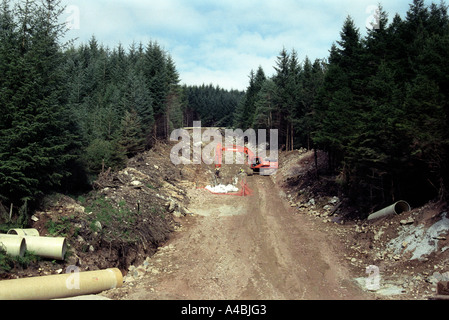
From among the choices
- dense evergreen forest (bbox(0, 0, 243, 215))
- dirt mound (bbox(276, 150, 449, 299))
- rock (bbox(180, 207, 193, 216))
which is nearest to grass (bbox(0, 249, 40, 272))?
dense evergreen forest (bbox(0, 0, 243, 215))

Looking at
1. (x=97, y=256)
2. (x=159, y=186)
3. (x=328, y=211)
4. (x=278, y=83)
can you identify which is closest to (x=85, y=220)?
(x=97, y=256)

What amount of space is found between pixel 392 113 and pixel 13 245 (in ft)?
58.1

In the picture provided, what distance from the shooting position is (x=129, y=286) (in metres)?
11.5

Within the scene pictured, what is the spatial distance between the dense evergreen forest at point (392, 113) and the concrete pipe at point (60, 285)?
13.5m

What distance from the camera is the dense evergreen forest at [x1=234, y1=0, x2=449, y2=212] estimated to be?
1399cm

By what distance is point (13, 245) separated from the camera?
10109mm

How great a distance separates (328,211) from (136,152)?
20.9m

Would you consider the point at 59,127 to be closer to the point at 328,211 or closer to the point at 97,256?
the point at 97,256

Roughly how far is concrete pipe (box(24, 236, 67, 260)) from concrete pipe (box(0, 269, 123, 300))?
4.67 ft

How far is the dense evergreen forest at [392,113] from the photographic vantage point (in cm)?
1399

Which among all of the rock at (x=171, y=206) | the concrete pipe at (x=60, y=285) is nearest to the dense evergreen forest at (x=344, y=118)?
the concrete pipe at (x=60, y=285)

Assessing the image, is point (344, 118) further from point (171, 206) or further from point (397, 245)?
point (171, 206)
